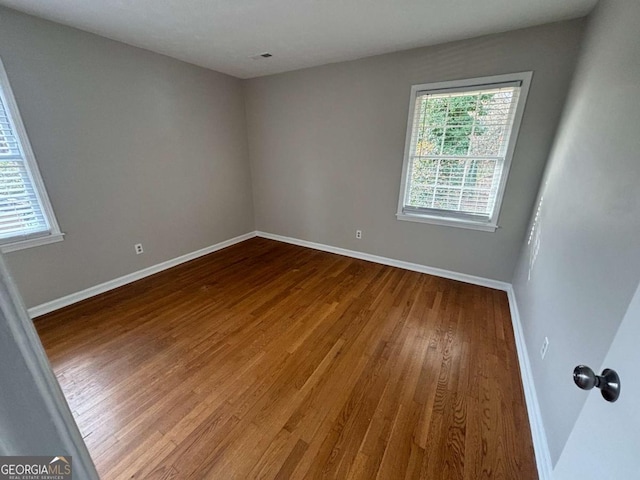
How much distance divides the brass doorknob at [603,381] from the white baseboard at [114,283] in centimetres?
279

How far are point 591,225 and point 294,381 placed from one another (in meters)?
1.82

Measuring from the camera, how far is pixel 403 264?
3.37 meters

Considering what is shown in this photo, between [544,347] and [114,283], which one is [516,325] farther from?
[114,283]

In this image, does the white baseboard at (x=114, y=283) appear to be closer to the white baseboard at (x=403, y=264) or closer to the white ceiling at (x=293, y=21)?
the white baseboard at (x=403, y=264)

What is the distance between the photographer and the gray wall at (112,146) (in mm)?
2160

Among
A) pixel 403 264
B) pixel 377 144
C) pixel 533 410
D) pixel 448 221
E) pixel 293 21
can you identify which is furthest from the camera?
pixel 403 264

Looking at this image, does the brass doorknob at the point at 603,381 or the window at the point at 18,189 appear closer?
the brass doorknob at the point at 603,381

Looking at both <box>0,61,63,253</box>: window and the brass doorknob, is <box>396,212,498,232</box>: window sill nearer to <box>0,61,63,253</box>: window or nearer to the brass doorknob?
the brass doorknob

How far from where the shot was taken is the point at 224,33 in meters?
2.32

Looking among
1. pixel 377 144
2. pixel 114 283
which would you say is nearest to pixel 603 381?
pixel 377 144

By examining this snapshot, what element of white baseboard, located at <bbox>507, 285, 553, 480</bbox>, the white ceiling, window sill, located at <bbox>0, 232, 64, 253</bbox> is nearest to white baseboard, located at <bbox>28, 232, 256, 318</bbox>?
window sill, located at <bbox>0, 232, 64, 253</bbox>

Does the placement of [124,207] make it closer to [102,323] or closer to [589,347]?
[102,323]

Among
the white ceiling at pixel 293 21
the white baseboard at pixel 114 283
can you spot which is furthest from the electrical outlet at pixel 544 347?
the white baseboard at pixel 114 283

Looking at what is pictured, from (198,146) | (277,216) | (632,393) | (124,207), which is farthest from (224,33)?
(632,393)
